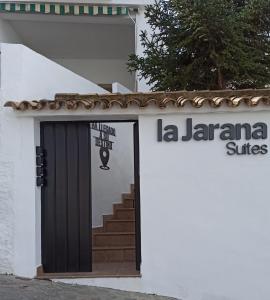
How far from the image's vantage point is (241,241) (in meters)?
8.48

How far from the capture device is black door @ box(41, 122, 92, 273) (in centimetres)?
895

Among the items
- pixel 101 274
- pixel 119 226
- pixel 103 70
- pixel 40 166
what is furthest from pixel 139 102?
pixel 103 70

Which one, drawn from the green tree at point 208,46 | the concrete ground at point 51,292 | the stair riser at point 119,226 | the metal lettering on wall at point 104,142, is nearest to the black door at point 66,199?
the concrete ground at point 51,292

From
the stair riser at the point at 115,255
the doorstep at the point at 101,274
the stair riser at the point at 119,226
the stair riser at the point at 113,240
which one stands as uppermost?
the stair riser at the point at 119,226

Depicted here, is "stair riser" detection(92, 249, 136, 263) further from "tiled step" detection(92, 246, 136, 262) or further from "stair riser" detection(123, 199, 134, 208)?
"stair riser" detection(123, 199, 134, 208)

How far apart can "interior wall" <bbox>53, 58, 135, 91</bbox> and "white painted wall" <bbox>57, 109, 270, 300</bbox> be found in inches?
386

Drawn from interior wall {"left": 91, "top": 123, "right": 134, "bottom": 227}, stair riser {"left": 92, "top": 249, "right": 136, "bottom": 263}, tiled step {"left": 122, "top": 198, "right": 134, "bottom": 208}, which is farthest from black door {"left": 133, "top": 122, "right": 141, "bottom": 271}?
tiled step {"left": 122, "top": 198, "right": 134, "bottom": 208}

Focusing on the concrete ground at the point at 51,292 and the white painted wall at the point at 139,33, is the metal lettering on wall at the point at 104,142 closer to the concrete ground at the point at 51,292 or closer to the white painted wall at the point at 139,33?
the white painted wall at the point at 139,33

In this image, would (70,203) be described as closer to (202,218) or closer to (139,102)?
(139,102)

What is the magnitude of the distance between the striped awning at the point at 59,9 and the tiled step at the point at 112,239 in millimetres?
7915

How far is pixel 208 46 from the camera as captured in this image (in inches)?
486

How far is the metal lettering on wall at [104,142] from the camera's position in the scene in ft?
38.2

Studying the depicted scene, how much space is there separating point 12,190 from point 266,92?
454 centimetres

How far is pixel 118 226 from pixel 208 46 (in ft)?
15.4
